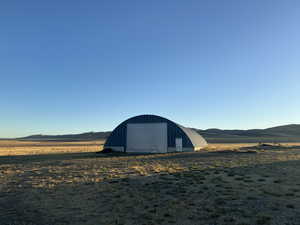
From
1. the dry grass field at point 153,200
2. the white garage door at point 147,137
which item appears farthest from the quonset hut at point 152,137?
the dry grass field at point 153,200

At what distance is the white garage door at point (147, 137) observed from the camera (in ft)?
110

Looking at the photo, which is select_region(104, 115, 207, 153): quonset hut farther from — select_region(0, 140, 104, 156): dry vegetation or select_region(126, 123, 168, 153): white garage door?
select_region(0, 140, 104, 156): dry vegetation

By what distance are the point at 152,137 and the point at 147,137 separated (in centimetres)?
78

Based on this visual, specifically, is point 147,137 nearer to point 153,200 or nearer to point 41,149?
point 153,200

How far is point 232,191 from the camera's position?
1039cm

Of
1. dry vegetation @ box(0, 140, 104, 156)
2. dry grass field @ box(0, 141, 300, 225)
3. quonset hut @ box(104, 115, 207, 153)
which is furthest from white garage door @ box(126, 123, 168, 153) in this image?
dry grass field @ box(0, 141, 300, 225)

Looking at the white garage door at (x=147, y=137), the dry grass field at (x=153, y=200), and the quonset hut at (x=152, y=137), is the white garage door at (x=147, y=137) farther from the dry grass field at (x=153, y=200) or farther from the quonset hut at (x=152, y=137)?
the dry grass field at (x=153, y=200)

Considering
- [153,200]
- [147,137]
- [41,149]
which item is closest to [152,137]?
[147,137]

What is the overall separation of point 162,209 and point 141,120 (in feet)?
87.5

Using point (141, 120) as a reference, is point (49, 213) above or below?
below

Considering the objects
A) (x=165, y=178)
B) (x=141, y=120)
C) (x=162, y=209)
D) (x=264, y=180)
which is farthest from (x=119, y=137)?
(x=162, y=209)

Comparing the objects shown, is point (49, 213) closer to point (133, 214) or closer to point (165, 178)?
point (133, 214)

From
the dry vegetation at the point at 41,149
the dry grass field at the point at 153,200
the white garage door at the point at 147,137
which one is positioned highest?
the white garage door at the point at 147,137

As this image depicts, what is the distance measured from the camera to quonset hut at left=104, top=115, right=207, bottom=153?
33.4 metres
